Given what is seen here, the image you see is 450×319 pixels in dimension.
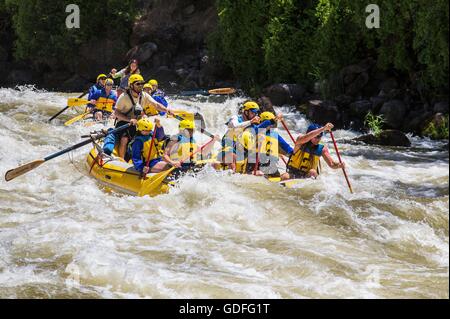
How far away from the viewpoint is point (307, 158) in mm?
10156

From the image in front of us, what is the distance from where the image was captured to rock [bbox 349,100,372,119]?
626 inches

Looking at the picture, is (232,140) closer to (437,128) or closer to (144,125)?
(144,125)

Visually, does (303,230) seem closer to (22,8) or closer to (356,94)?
(356,94)

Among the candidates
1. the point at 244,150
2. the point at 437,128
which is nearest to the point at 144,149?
the point at 244,150

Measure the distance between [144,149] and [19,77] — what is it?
64.8 ft

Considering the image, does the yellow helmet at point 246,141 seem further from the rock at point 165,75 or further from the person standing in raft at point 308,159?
the rock at point 165,75

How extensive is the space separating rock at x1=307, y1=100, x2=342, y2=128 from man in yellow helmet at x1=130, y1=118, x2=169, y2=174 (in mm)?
6806

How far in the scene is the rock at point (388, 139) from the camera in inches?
564

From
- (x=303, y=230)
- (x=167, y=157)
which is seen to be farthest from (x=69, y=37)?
(x=303, y=230)

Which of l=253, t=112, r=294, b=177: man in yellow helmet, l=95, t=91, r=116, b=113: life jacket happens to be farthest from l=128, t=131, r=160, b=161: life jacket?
l=95, t=91, r=116, b=113: life jacket

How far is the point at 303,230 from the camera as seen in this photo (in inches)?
327

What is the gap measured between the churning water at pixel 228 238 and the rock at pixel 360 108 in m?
3.84

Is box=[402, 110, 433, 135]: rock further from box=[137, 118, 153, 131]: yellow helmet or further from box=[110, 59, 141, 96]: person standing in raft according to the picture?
box=[137, 118, 153, 131]: yellow helmet

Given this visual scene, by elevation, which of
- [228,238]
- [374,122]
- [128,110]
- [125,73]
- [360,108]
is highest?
[125,73]
